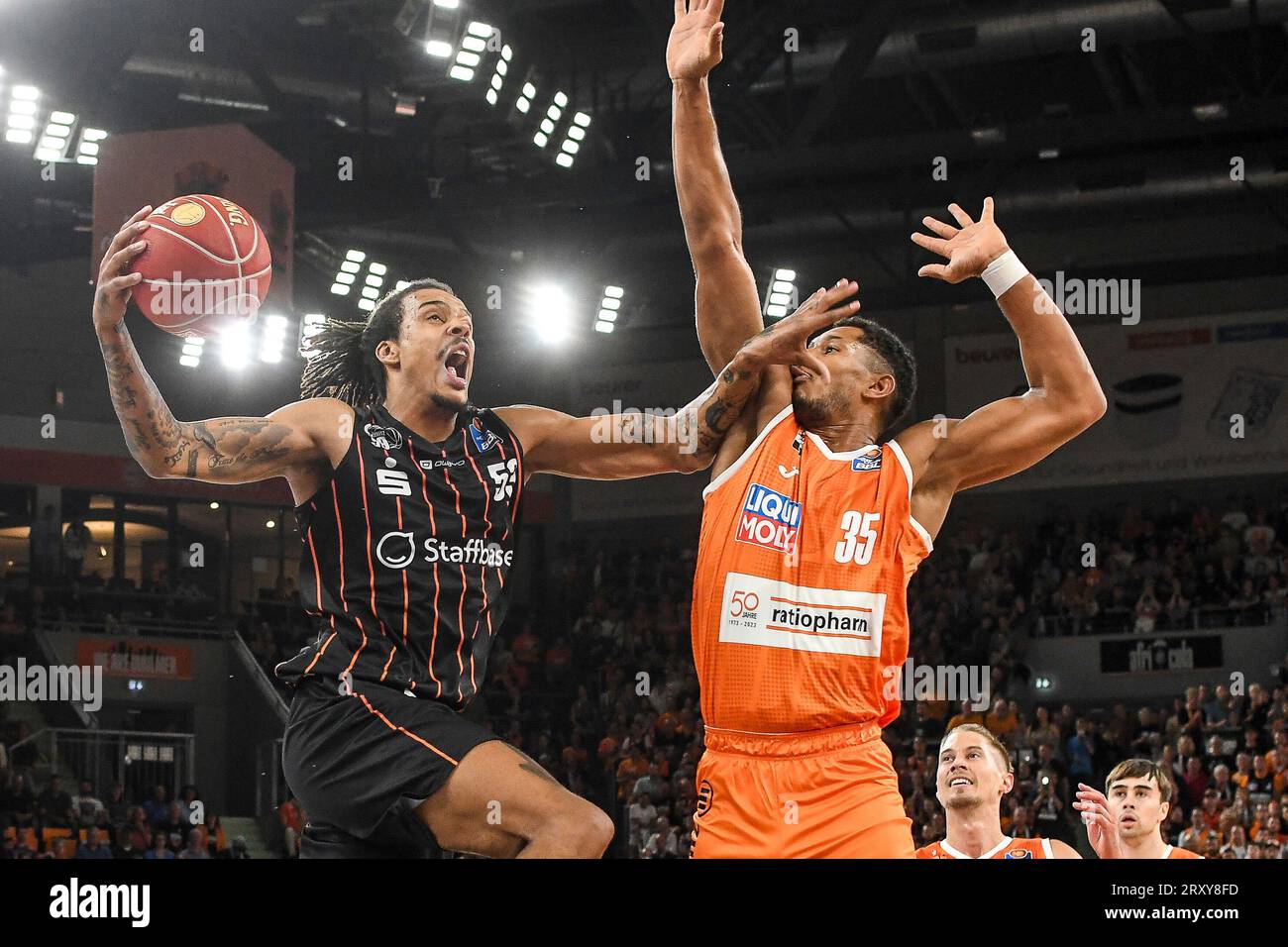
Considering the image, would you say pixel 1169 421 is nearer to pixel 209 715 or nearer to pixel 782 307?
pixel 782 307

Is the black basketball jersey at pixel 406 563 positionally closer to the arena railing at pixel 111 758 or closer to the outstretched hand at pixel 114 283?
the outstretched hand at pixel 114 283

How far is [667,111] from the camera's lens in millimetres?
15758

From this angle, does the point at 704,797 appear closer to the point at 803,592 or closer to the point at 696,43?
the point at 803,592

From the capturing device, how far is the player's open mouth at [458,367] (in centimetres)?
470

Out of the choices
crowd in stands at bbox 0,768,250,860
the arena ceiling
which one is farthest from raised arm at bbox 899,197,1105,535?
crowd in stands at bbox 0,768,250,860

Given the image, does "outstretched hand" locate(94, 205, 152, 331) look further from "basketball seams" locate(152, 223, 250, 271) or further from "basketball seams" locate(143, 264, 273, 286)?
"basketball seams" locate(152, 223, 250, 271)

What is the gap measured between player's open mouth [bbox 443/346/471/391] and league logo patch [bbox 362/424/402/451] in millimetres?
232

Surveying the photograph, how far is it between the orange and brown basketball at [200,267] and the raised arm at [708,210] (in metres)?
1.61

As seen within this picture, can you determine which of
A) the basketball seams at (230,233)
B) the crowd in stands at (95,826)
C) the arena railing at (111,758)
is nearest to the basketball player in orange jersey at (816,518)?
the basketball seams at (230,233)

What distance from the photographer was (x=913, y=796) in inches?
556

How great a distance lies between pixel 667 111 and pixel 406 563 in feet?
39.6
